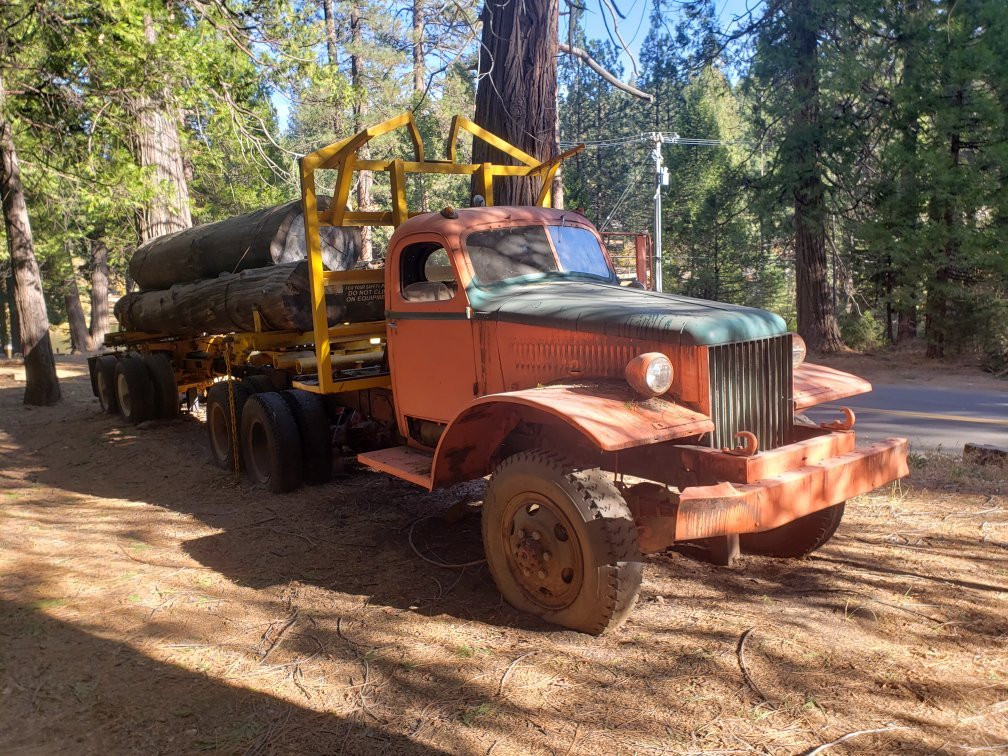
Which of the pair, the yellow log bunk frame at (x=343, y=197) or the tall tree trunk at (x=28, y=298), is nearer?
the yellow log bunk frame at (x=343, y=197)

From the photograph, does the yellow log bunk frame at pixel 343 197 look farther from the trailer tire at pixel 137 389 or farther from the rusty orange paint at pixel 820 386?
the trailer tire at pixel 137 389

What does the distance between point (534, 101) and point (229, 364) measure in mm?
3917

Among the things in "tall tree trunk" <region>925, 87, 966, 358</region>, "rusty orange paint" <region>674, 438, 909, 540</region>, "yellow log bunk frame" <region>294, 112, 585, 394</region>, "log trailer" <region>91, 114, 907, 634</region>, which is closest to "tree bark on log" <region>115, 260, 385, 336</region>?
"log trailer" <region>91, 114, 907, 634</region>

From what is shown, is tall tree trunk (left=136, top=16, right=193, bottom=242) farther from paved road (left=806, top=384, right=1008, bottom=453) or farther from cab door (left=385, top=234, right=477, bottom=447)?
paved road (left=806, top=384, right=1008, bottom=453)

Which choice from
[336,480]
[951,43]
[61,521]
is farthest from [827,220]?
[61,521]

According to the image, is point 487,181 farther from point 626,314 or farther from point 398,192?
point 626,314

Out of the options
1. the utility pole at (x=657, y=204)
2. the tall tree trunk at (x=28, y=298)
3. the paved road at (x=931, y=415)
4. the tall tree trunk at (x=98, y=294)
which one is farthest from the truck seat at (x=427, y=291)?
the tall tree trunk at (x=98, y=294)

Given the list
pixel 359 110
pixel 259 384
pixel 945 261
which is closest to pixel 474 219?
pixel 259 384

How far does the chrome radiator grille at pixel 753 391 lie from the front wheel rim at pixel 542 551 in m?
0.91

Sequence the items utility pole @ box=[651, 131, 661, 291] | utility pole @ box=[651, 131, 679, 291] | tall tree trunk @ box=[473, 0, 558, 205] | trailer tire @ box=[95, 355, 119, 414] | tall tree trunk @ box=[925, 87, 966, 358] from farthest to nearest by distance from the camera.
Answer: utility pole @ box=[651, 131, 679, 291], utility pole @ box=[651, 131, 661, 291], tall tree trunk @ box=[925, 87, 966, 358], trailer tire @ box=[95, 355, 119, 414], tall tree trunk @ box=[473, 0, 558, 205]

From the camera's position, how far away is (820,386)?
4.74m

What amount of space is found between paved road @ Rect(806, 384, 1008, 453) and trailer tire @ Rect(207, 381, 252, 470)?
6010mm

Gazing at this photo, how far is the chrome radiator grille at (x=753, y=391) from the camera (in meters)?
4.03

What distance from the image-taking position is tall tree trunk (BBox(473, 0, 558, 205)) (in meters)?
7.69
